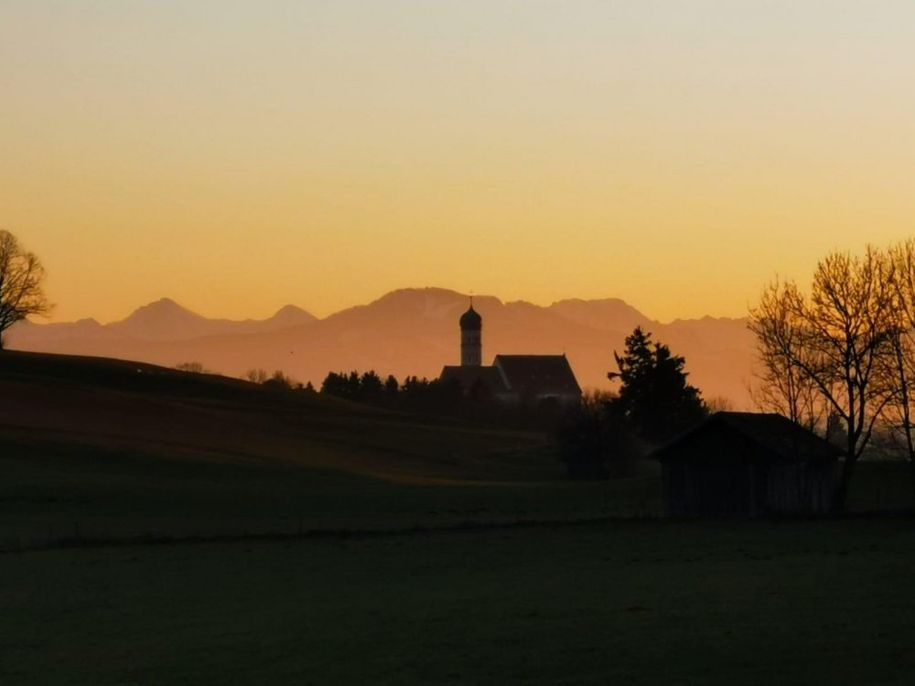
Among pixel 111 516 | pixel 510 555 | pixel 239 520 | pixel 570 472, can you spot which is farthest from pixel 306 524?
pixel 570 472

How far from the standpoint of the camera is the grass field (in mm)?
23250

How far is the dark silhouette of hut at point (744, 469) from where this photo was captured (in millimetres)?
63438

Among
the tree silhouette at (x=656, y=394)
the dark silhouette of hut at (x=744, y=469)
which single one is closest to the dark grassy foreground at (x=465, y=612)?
the dark silhouette of hut at (x=744, y=469)

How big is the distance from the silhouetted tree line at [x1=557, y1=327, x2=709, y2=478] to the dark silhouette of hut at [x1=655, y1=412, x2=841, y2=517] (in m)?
36.4

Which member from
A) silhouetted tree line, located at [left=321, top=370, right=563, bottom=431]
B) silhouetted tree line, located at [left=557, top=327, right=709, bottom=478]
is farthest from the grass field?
silhouetted tree line, located at [left=321, top=370, right=563, bottom=431]

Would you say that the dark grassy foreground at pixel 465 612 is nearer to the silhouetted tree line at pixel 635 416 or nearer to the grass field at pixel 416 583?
the grass field at pixel 416 583

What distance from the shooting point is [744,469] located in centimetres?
6381

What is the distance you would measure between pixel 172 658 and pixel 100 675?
1.64m

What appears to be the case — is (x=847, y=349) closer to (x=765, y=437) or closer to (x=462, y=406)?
(x=765, y=437)

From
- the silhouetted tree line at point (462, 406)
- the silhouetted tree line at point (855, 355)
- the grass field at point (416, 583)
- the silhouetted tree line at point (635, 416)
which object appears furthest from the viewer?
the silhouetted tree line at point (462, 406)

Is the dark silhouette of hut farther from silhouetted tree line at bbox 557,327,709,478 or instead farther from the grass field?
silhouetted tree line at bbox 557,327,709,478

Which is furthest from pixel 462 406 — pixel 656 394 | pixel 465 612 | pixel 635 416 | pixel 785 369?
pixel 465 612

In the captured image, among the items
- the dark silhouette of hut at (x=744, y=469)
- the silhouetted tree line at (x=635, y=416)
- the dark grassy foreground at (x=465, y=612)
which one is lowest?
the dark grassy foreground at (x=465, y=612)

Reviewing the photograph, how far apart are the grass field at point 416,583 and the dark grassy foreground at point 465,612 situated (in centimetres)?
9
